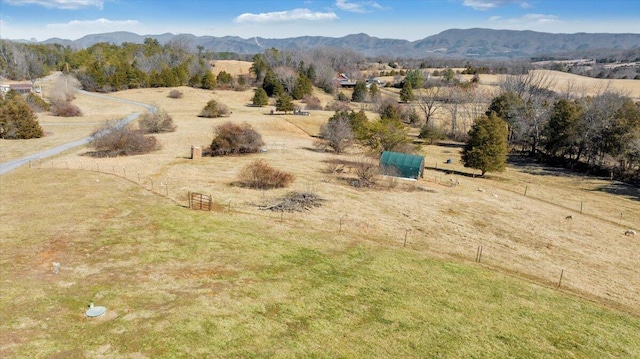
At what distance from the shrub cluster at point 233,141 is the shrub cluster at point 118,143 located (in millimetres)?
8887

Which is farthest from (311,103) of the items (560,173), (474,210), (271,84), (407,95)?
(474,210)

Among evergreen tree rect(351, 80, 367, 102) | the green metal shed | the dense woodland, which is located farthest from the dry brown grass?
evergreen tree rect(351, 80, 367, 102)

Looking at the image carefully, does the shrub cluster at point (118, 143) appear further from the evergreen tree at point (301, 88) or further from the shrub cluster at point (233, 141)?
the evergreen tree at point (301, 88)

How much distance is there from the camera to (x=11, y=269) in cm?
1800

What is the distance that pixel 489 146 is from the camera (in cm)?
4538

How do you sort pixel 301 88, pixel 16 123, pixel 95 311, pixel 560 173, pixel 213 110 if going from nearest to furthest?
pixel 95 311 → pixel 560 173 → pixel 16 123 → pixel 213 110 → pixel 301 88

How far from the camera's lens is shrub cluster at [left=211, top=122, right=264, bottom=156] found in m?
49.5

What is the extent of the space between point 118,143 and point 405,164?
34.4 meters

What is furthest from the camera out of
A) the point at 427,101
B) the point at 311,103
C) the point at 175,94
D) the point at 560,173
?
the point at 175,94

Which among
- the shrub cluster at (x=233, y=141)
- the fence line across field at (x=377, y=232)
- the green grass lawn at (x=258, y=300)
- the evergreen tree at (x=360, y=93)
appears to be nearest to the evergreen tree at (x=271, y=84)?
the evergreen tree at (x=360, y=93)

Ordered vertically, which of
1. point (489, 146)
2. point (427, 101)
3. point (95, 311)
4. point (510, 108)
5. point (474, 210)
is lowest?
point (95, 311)

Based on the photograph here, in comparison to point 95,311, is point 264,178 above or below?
above

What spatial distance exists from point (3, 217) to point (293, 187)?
21269 mm

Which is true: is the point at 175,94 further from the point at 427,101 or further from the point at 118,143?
the point at 427,101
